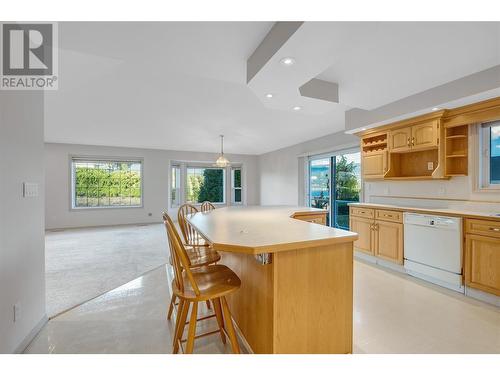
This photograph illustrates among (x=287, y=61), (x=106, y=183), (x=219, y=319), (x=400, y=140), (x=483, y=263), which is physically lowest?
(x=219, y=319)

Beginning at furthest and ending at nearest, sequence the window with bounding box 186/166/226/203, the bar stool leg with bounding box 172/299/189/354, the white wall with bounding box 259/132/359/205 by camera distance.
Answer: the window with bounding box 186/166/226/203, the white wall with bounding box 259/132/359/205, the bar stool leg with bounding box 172/299/189/354

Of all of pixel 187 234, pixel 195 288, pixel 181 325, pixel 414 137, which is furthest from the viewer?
pixel 414 137

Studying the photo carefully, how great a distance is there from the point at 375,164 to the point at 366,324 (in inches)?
105

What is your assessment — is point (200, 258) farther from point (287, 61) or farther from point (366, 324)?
point (287, 61)

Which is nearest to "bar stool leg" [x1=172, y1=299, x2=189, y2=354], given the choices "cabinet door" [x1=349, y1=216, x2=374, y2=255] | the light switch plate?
the light switch plate

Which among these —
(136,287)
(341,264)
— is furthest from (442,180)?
(136,287)

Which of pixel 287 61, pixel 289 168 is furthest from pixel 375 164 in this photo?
pixel 289 168

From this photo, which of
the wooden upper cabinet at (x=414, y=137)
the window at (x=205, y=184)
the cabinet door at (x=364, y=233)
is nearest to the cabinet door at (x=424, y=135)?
the wooden upper cabinet at (x=414, y=137)

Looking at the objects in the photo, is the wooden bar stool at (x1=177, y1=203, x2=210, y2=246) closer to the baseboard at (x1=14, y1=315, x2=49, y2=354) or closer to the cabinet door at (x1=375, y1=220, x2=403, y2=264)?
the baseboard at (x1=14, y1=315, x2=49, y2=354)

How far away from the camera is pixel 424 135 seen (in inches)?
127

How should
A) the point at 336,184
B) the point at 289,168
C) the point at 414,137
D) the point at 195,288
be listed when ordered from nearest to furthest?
the point at 195,288 → the point at 414,137 → the point at 336,184 → the point at 289,168

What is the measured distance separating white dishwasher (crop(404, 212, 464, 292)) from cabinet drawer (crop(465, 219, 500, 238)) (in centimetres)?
8

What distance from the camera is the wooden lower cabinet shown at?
3.27 m
